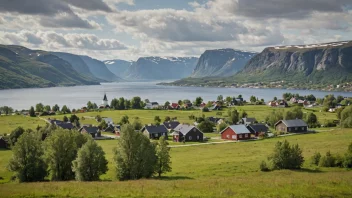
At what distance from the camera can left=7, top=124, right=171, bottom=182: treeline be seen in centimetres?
3562

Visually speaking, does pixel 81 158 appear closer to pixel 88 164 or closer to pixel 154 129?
pixel 88 164

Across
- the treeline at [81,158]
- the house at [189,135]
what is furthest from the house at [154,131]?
the treeline at [81,158]

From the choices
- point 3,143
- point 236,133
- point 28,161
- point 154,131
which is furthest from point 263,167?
point 3,143

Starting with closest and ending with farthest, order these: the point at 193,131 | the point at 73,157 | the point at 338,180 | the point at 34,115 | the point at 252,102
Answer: the point at 338,180 → the point at 73,157 → the point at 193,131 → the point at 34,115 → the point at 252,102

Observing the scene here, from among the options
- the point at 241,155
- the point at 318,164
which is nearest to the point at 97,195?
the point at 318,164

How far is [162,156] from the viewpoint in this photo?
38812 mm

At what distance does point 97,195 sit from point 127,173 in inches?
483

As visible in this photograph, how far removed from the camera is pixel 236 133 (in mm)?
78812

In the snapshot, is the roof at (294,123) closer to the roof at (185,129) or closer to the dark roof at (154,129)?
the roof at (185,129)

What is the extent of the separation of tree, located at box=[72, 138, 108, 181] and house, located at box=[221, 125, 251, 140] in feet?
157

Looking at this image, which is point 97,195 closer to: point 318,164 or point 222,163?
point 222,163

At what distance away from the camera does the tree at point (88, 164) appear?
35250 mm

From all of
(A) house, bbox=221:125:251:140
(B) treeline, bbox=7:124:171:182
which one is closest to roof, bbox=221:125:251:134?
(A) house, bbox=221:125:251:140

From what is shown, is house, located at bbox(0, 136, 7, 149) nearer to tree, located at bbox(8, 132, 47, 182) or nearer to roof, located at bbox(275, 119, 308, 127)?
tree, located at bbox(8, 132, 47, 182)
